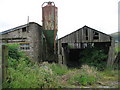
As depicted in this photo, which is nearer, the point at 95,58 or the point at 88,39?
the point at 95,58

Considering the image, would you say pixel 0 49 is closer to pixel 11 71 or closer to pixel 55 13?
pixel 11 71

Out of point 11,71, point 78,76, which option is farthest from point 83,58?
point 11,71

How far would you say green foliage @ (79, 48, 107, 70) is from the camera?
15.9 meters

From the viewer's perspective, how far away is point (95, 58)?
1633 cm

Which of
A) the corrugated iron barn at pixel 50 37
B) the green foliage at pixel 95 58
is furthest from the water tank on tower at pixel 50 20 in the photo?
the green foliage at pixel 95 58

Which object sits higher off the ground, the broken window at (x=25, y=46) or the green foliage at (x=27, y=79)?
the broken window at (x=25, y=46)

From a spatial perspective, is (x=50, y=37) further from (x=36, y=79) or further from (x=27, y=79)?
(x=27, y=79)

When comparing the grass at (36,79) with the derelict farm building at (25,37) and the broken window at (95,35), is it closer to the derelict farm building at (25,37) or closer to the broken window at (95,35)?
the broken window at (95,35)

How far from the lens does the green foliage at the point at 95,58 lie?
15.9 metres

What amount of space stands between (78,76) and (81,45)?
14.5 metres

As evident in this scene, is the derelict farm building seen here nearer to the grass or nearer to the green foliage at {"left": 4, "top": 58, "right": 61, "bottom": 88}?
the grass

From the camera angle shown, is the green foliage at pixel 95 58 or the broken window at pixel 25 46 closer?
the green foliage at pixel 95 58

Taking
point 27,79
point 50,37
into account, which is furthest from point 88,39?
point 27,79

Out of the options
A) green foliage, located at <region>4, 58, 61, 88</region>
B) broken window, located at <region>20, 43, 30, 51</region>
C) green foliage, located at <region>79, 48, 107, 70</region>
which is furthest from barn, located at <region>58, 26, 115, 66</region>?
green foliage, located at <region>4, 58, 61, 88</region>
